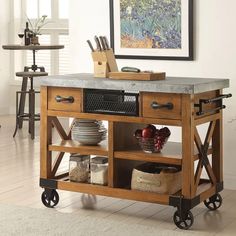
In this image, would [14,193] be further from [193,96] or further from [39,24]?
[39,24]

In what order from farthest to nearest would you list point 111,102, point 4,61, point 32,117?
point 4,61 → point 32,117 → point 111,102

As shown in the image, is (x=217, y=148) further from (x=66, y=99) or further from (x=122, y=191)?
(x=66, y=99)

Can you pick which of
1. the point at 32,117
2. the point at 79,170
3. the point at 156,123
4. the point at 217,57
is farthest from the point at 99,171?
the point at 32,117

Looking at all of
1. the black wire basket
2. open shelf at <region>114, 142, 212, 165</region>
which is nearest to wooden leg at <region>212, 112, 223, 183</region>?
open shelf at <region>114, 142, 212, 165</region>

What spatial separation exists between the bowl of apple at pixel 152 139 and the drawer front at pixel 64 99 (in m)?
0.45

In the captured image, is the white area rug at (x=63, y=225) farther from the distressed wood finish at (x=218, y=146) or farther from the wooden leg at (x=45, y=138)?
the distressed wood finish at (x=218, y=146)

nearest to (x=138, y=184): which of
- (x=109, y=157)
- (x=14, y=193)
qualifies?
(x=109, y=157)

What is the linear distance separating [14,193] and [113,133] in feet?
3.48

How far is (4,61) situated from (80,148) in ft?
16.4

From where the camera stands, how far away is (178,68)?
5.02 m

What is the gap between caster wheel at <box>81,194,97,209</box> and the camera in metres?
4.48

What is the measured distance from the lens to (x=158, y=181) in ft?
13.4

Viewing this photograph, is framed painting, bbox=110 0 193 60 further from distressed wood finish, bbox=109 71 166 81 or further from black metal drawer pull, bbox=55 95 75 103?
black metal drawer pull, bbox=55 95 75 103

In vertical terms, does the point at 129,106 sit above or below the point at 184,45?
below
